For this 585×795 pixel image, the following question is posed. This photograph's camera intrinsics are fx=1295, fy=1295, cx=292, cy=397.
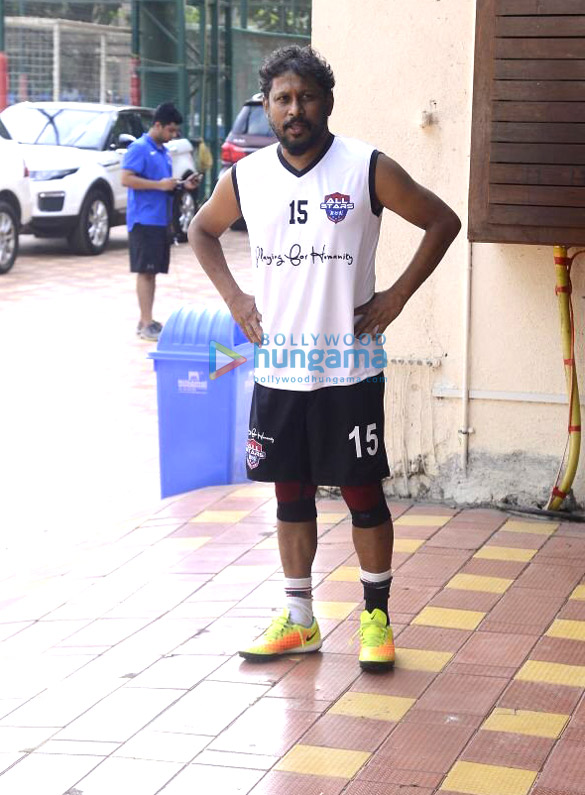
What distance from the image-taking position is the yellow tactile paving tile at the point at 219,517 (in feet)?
18.7

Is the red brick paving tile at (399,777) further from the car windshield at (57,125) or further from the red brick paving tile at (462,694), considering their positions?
the car windshield at (57,125)

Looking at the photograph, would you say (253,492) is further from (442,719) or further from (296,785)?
(296,785)

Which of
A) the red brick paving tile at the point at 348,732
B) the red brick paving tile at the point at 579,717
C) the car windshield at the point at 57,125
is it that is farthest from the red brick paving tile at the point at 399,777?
the car windshield at the point at 57,125

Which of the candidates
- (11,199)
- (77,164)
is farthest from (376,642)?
(77,164)

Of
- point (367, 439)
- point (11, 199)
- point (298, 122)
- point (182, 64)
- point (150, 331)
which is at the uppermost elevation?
point (182, 64)

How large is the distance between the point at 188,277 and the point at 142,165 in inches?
154

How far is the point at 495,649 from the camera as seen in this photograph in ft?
13.6

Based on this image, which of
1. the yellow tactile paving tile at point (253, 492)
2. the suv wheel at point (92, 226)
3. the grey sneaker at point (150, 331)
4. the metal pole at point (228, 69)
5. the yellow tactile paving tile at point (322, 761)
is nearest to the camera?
the yellow tactile paving tile at point (322, 761)

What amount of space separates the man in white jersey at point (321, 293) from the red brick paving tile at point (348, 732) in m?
0.34

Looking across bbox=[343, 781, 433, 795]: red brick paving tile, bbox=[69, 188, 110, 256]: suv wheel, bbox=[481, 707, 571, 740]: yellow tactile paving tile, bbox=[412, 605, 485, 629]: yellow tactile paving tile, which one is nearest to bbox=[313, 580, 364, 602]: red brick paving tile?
bbox=[412, 605, 485, 629]: yellow tactile paving tile

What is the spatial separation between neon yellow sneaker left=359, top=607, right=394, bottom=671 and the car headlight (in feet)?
39.5

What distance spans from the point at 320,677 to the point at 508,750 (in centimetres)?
74

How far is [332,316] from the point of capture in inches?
151

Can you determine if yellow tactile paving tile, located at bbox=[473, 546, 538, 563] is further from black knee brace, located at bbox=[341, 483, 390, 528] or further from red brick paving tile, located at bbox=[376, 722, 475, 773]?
red brick paving tile, located at bbox=[376, 722, 475, 773]
